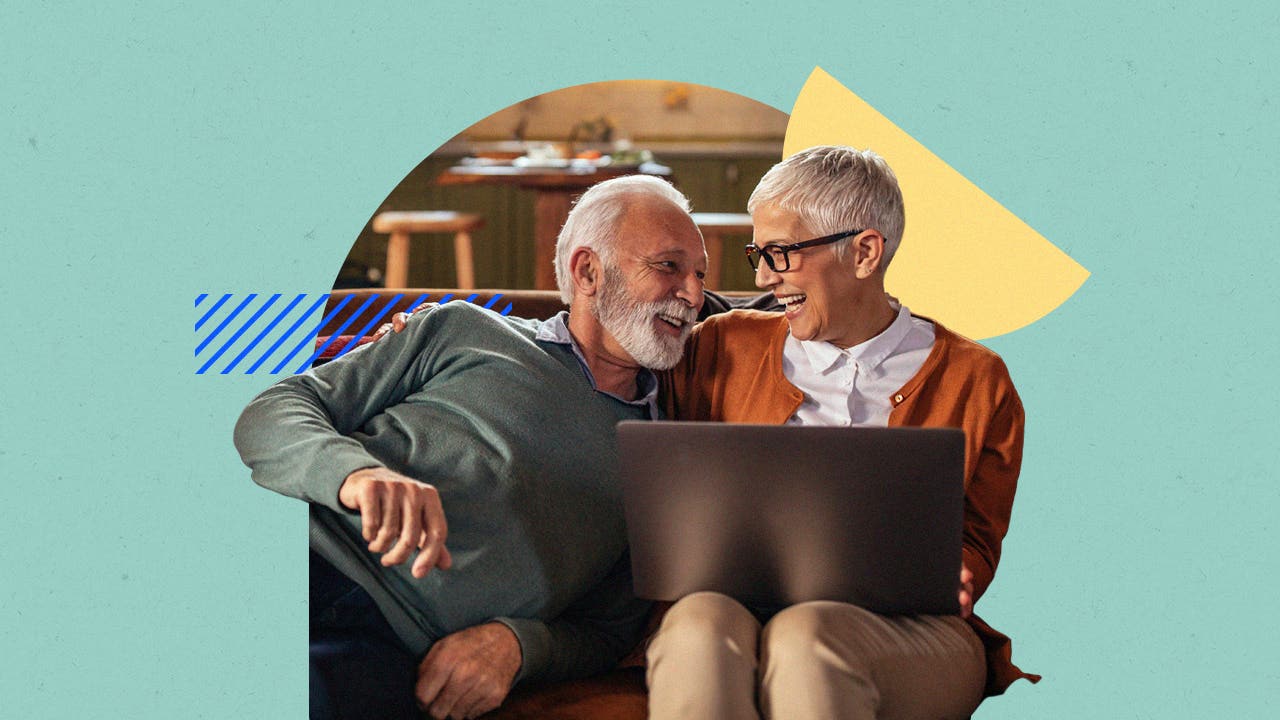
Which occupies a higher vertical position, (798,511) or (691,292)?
(691,292)

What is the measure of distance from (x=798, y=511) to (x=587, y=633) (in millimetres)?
663

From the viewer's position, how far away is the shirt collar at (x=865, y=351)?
2.66 metres

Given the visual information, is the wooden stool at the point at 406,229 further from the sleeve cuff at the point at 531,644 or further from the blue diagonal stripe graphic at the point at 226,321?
the sleeve cuff at the point at 531,644

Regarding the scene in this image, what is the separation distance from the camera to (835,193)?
2.63 metres

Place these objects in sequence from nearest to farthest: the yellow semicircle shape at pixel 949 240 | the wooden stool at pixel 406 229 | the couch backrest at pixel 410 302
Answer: the couch backrest at pixel 410 302 → the yellow semicircle shape at pixel 949 240 → the wooden stool at pixel 406 229

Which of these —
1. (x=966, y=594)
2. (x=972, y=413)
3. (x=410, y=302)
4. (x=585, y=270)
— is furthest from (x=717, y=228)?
(x=966, y=594)

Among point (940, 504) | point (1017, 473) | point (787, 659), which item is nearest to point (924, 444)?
point (940, 504)

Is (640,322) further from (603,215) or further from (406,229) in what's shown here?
(406,229)

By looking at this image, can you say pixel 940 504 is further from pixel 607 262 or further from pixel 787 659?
pixel 607 262

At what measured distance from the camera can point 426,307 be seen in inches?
111

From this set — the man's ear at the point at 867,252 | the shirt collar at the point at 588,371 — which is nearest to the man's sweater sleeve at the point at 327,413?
the shirt collar at the point at 588,371

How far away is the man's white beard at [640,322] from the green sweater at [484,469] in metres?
0.12

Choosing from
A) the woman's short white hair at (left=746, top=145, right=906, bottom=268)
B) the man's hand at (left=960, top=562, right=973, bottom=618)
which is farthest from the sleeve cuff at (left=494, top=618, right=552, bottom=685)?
the woman's short white hair at (left=746, top=145, right=906, bottom=268)

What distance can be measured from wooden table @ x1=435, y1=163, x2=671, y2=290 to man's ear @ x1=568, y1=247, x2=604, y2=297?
316 centimetres
